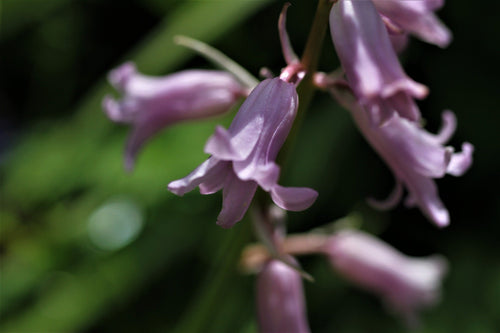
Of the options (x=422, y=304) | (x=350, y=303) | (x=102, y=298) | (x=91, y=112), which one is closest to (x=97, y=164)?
(x=91, y=112)

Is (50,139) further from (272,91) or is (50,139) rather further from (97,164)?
(272,91)

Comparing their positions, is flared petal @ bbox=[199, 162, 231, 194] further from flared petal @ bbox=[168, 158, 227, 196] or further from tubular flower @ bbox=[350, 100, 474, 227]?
tubular flower @ bbox=[350, 100, 474, 227]

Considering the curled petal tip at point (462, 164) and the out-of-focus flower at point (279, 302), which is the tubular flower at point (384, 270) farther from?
the curled petal tip at point (462, 164)

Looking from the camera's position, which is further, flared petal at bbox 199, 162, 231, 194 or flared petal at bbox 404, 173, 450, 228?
flared petal at bbox 404, 173, 450, 228

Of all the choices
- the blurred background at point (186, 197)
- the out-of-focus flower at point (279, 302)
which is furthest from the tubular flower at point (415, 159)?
the blurred background at point (186, 197)

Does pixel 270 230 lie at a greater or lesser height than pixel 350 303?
greater

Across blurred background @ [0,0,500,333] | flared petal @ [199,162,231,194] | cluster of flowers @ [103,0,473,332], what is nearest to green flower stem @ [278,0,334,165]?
cluster of flowers @ [103,0,473,332]
